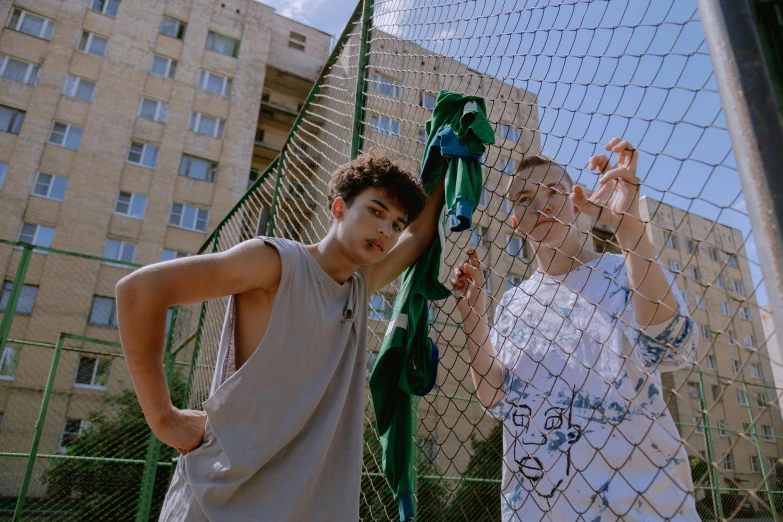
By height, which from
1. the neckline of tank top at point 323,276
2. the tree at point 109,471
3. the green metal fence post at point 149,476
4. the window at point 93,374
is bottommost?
the window at point 93,374

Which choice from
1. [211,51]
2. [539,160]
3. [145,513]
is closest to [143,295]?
[539,160]

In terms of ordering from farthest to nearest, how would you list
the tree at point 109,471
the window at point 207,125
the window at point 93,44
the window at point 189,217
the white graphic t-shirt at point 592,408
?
the window at point 207,125 → the window at point 93,44 → the window at point 189,217 → the tree at point 109,471 → the white graphic t-shirt at point 592,408

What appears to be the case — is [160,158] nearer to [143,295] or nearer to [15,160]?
[15,160]

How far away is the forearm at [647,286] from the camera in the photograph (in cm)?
132

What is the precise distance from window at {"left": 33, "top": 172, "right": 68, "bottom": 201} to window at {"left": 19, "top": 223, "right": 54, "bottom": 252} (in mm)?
1055

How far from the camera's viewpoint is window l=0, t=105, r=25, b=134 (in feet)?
56.9

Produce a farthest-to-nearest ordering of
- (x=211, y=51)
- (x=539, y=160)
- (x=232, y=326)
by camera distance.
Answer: (x=211, y=51)
(x=539, y=160)
(x=232, y=326)

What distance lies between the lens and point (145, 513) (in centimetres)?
655

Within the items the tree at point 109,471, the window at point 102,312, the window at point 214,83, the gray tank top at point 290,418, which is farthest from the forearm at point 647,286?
the window at point 214,83

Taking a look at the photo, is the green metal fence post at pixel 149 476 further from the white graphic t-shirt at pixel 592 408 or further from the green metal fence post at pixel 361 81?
the white graphic t-shirt at pixel 592 408

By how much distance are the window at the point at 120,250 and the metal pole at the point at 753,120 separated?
18.8 metres

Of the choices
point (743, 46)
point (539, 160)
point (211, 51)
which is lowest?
point (539, 160)

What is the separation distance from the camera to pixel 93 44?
1961cm

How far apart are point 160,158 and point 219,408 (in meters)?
19.9
